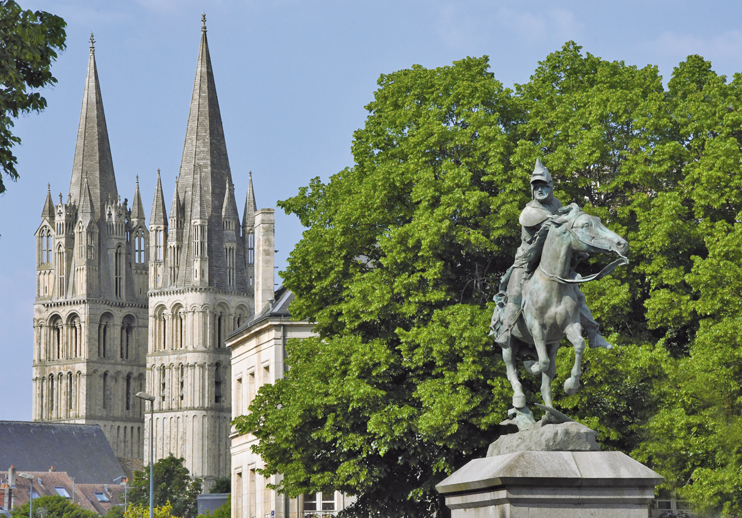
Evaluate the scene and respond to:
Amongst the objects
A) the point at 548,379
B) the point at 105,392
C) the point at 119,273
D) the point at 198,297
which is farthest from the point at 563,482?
the point at 105,392

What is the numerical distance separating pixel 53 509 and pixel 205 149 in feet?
235

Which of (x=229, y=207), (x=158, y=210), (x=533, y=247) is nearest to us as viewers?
(x=533, y=247)

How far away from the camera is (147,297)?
558ft

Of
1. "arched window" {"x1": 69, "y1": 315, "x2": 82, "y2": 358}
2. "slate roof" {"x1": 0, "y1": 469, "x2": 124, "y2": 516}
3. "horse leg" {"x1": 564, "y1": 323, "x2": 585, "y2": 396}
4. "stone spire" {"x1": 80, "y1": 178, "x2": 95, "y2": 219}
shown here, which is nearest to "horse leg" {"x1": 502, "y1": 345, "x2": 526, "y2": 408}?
"horse leg" {"x1": 564, "y1": 323, "x2": 585, "y2": 396}

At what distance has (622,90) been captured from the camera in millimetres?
29547

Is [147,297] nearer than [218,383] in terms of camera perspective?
No

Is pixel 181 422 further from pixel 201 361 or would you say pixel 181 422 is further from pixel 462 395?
pixel 462 395

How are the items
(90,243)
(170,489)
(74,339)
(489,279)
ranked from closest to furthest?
(489,279) < (170,489) < (90,243) < (74,339)

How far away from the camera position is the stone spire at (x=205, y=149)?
162125mm

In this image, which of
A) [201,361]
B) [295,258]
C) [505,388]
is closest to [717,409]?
[505,388]

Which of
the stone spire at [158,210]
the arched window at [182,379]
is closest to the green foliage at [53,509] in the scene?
the arched window at [182,379]

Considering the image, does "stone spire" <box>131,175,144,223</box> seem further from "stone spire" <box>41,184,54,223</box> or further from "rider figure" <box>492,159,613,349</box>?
"rider figure" <box>492,159,613,349</box>

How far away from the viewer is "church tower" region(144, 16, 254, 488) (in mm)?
158000

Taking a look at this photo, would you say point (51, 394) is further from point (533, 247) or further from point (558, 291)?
point (558, 291)
